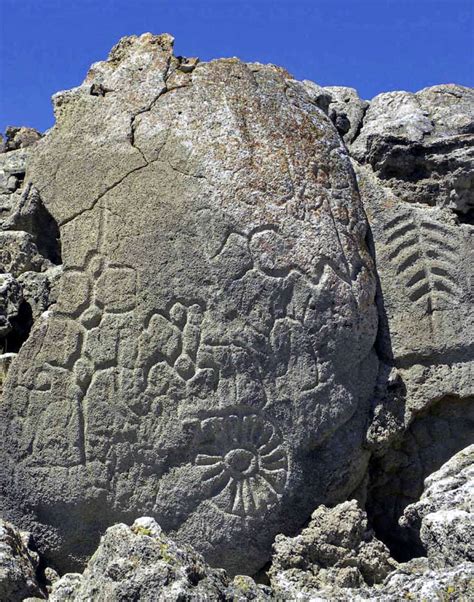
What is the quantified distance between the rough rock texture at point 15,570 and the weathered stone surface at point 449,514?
1720 mm

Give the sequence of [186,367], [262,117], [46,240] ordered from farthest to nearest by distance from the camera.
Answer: [46,240] < [262,117] < [186,367]

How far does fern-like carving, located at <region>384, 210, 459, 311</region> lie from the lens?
18.3ft

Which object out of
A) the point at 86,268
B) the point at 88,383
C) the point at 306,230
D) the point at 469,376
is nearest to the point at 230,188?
the point at 306,230

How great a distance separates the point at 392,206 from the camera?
571 cm

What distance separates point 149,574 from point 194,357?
137cm

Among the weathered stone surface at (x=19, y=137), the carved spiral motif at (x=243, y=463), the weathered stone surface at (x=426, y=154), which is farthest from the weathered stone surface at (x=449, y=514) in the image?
the weathered stone surface at (x=19, y=137)

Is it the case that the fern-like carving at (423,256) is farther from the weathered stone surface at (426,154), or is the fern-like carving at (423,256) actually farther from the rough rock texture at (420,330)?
the weathered stone surface at (426,154)

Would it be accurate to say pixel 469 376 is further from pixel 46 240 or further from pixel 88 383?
pixel 46 240

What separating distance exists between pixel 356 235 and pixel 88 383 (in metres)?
1.57

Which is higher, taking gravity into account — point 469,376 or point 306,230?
point 306,230

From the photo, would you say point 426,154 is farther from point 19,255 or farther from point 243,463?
point 19,255

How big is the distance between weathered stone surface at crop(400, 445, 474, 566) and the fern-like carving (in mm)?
938

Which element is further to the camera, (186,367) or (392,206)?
(392,206)

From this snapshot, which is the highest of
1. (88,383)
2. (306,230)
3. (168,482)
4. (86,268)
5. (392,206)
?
(392,206)
